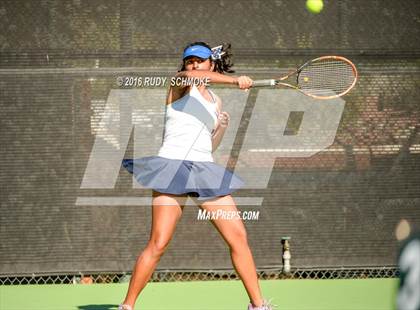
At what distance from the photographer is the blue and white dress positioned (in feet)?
15.0

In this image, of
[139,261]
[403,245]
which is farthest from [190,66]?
[403,245]

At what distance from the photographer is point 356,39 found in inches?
261

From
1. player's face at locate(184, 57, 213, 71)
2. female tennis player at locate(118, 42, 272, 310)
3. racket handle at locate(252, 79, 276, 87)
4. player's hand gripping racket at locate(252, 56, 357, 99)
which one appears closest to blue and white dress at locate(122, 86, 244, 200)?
Answer: female tennis player at locate(118, 42, 272, 310)

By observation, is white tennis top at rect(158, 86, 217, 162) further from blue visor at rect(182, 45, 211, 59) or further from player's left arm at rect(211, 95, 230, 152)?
blue visor at rect(182, 45, 211, 59)

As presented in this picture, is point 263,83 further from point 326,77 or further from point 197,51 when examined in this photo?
point 326,77

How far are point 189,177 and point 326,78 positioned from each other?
165 cm

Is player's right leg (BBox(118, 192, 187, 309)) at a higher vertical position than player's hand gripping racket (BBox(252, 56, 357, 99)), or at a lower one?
lower

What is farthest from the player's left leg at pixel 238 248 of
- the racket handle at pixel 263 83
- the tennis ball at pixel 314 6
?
the tennis ball at pixel 314 6

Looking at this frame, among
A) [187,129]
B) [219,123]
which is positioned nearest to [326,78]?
[219,123]

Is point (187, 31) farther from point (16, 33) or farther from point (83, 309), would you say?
point (83, 309)

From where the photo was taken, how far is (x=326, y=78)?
5.84m

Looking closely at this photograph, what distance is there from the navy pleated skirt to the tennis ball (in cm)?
221

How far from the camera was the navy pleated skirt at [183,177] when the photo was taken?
14.9 feet

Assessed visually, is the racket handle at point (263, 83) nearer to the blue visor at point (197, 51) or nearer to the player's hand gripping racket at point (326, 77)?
the blue visor at point (197, 51)
